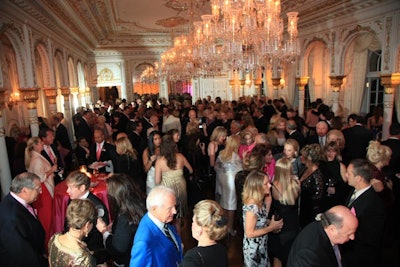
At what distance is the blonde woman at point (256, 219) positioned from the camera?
2.56 m

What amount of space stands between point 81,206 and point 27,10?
19.8 feet

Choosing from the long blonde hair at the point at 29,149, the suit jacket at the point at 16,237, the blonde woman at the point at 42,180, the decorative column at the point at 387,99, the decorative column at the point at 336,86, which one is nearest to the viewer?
the suit jacket at the point at 16,237

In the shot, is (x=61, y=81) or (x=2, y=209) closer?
(x=2, y=209)

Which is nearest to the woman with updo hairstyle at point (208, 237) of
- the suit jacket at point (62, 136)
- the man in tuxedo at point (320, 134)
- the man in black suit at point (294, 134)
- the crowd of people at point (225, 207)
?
the crowd of people at point (225, 207)

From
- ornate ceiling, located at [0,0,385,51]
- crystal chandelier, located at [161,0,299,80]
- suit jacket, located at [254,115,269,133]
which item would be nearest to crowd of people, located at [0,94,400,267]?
crystal chandelier, located at [161,0,299,80]

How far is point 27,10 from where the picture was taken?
6.23 metres

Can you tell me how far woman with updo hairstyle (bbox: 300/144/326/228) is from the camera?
10.1ft

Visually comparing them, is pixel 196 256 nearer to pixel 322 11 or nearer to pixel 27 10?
pixel 27 10

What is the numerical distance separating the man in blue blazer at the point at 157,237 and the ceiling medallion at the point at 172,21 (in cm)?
1043

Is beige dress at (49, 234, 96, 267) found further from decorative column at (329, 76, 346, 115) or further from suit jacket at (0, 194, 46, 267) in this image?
decorative column at (329, 76, 346, 115)

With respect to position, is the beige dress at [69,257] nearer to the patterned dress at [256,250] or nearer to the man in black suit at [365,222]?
the patterned dress at [256,250]

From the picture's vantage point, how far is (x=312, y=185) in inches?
121

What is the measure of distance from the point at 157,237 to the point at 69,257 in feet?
1.94

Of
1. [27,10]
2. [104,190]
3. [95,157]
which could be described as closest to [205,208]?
[104,190]
